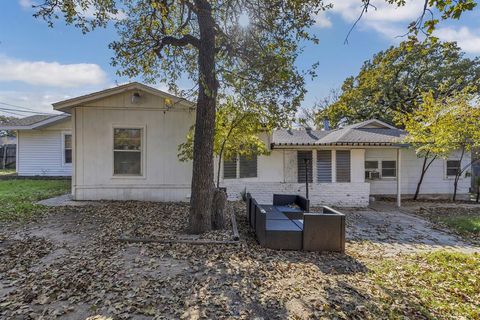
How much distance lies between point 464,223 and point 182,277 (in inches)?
358

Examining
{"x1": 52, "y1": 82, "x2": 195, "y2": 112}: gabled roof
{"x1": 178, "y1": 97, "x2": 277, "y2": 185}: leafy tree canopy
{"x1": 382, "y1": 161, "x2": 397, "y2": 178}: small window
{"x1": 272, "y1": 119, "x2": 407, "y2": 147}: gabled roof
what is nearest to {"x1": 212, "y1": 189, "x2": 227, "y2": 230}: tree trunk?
{"x1": 178, "y1": 97, "x2": 277, "y2": 185}: leafy tree canopy

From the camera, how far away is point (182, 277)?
3.97m

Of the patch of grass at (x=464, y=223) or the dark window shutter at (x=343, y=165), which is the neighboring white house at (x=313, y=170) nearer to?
the dark window shutter at (x=343, y=165)

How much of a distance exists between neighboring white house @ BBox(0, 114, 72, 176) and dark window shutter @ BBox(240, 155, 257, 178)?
11677 millimetres

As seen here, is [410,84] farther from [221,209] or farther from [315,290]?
[315,290]

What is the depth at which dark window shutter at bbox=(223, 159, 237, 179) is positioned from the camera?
1070 centimetres

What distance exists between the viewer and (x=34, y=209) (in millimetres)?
8117

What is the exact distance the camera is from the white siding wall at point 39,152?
1612cm

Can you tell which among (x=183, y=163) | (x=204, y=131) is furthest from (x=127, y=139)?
(x=204, y=131)

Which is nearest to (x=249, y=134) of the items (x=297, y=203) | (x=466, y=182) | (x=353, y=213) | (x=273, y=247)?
(x=297, y=203)

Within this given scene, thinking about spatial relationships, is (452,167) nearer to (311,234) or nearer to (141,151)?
(311,234)

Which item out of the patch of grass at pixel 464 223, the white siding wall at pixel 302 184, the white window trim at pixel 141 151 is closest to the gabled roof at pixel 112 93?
the white window trim at pixel 141 151

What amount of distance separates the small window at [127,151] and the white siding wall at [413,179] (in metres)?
10.5

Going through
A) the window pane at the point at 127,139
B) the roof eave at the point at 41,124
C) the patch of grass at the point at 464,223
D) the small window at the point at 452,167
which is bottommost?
the patch of grass at the point at 464,223
